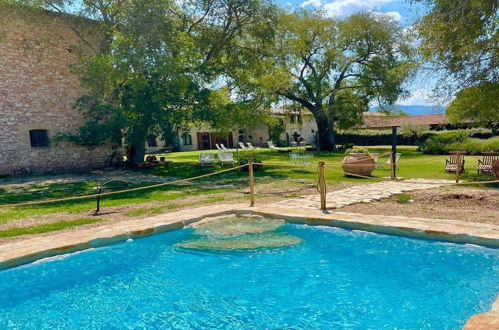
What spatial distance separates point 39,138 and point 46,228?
11926mm

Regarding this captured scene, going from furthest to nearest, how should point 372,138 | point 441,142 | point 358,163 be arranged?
1. point 372,138
2. point 441,142
3. point 358,163

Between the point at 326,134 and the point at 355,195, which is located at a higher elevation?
the point at 326,134

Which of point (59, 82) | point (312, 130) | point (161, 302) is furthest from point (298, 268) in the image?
point (312, 130)

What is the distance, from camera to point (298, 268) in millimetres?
5297

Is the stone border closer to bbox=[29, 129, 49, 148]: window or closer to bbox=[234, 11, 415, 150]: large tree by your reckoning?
A: bbox=[29, 129, 49, 148]: window

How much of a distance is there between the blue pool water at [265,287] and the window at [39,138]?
13.4 metres

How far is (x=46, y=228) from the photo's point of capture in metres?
7.00

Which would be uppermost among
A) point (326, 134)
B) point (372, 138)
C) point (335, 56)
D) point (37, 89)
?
point (335, 56)

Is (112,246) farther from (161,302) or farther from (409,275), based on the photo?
(409,275)

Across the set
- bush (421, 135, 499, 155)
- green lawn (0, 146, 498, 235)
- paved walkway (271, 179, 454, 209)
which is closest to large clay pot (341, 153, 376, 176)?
green lawn (0, 146, 498, 235)

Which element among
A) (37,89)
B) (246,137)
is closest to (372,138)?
(246,137)

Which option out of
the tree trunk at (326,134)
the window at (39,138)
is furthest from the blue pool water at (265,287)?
the tree trunk at (326,134)

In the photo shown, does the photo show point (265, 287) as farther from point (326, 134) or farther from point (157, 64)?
point (326, 134)

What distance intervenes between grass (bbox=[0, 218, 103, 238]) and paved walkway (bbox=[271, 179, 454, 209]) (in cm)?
406
